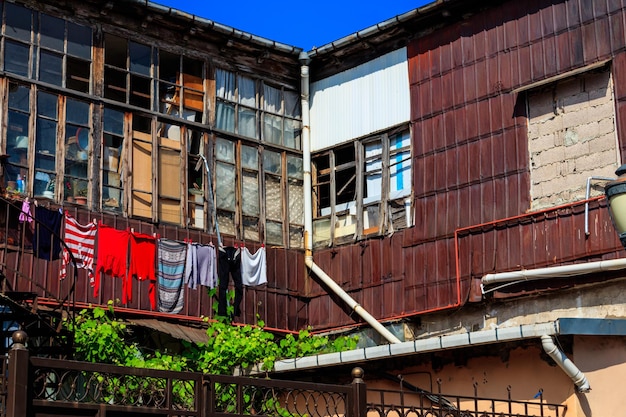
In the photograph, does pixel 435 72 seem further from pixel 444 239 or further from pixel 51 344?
pixel 51 344

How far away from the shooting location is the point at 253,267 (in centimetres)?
2017

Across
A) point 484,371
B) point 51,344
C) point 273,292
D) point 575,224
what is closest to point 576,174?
point 575,224

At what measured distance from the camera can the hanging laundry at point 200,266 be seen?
19.2 metres

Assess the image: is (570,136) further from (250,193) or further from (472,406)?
(250,193)

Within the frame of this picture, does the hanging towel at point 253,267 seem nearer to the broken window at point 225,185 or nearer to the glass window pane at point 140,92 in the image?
the broken window at point 225,185

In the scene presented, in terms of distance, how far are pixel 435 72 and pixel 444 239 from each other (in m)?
3.06

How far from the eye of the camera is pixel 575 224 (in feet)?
54.9

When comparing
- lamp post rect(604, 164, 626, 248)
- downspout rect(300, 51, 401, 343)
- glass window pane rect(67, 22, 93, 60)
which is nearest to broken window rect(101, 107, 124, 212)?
glass window pane rect(67, 22, 93, 60)

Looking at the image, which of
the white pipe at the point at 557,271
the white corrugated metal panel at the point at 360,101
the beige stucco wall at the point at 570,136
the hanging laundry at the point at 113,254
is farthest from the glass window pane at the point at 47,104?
the beige stucco wall at the point at 570,136

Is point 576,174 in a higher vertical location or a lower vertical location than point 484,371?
higher

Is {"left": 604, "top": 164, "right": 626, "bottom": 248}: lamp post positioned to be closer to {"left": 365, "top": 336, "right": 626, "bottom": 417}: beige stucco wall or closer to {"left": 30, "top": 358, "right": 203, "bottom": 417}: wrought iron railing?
{"left": 30, "top": 358, "right": 203, "bottom": 417}: wrought iron railing

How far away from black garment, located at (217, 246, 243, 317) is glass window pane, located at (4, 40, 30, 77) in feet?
15.3

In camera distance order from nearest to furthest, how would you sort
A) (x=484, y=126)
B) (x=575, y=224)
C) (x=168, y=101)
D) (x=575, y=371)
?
1. (x=575, y=371)
2. (x=575, y=224)
3. (x=484, y=126)
4. (x=168, y=101)

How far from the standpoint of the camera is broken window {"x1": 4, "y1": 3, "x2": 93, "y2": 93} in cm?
1798
